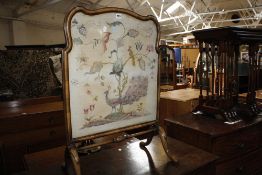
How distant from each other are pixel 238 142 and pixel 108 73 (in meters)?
1.15

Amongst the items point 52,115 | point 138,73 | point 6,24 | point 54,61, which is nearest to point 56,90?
point 54,61

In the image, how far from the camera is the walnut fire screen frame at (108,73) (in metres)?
0.92

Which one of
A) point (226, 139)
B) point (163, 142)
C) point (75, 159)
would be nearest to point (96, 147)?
point (75, 159)

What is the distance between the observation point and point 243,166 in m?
1.68

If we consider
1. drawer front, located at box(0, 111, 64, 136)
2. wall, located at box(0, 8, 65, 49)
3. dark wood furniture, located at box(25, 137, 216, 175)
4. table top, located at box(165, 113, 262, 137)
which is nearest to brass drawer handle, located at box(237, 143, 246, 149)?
table top, located at box(165, 113, 262, 137)

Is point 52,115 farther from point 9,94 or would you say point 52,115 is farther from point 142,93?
point 142,93

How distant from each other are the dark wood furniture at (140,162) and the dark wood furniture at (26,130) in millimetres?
587

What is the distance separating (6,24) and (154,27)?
665 centimetres

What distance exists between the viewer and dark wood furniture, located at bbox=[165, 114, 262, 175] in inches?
60.1

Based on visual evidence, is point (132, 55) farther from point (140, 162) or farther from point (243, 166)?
point (243, 166)

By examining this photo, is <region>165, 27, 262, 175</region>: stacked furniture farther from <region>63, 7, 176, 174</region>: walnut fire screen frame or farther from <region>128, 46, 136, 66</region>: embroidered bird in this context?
<region>128, 46, 136, 66</region>: embroidered bird

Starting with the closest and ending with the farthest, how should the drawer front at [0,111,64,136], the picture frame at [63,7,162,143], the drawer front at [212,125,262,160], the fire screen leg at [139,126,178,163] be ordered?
the picture frame at [63,7,162,143] → the fire screen leg at [139,126,178,163] → the drawer front at [212,125,262,160] → the drawer front at [0,111,64,136]

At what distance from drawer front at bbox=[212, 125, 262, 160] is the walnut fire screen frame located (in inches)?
23.8

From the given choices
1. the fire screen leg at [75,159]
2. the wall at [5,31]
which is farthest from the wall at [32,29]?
the fire screen leg at [75,159]
